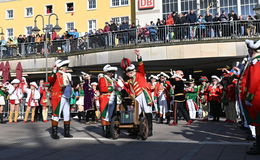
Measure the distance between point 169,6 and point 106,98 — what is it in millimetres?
22327

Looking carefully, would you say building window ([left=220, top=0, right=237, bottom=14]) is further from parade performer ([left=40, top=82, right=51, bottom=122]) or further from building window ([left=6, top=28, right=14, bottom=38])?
building window ([left=6, top=28, right=14, bottom=38])

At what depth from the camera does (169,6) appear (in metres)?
31.2

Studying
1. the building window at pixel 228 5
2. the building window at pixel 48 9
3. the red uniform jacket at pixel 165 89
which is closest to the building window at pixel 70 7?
the building window at pixel 48 9

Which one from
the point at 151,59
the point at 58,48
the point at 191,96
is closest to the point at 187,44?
the point at 151,59

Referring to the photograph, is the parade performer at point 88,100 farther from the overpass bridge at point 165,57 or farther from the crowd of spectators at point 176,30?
the crowd of spectators at point 176,30

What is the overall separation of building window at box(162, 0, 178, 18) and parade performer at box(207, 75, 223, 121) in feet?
49.6

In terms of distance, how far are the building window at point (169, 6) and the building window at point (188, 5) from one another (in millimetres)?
567

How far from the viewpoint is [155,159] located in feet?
22.5

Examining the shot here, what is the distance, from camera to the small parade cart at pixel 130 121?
959cm

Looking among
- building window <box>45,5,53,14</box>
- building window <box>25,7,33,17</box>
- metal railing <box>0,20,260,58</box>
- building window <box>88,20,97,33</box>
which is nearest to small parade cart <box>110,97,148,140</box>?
metal railing <box>0,20,260,58</box>

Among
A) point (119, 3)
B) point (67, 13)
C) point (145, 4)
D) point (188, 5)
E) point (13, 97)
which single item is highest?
point (119, 3)

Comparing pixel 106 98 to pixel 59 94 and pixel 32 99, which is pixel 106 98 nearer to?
pixel 59 94

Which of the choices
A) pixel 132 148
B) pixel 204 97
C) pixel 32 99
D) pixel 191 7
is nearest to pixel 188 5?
pixel 191 7

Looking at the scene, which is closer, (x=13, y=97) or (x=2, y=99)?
A: (x=2, y=99)
